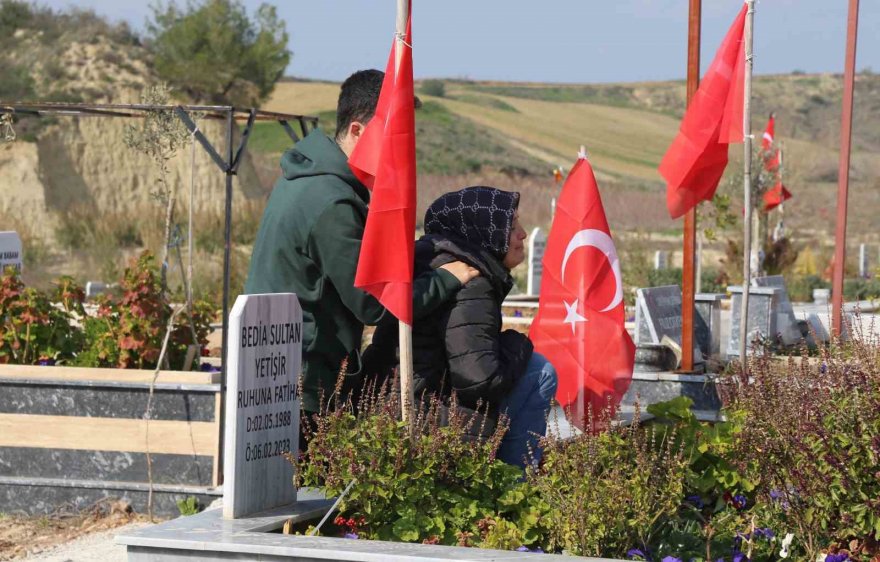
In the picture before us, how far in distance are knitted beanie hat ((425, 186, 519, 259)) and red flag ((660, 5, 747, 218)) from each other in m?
2.03

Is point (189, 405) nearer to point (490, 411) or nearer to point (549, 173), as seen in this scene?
point (490, 411)

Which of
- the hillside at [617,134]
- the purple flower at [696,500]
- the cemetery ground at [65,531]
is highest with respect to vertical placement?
the hillside at [617,134]

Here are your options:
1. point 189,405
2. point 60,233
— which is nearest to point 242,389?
point 189,405

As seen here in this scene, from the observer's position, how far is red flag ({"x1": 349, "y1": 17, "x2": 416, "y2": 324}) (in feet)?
13.9

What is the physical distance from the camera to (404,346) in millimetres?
4234

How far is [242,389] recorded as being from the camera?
3.94 meters

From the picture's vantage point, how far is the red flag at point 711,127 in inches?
256

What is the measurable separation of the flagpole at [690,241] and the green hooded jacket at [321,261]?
2932 millimetres

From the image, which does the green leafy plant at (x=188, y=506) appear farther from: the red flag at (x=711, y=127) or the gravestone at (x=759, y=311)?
the gravestone at (x=759, y=311)

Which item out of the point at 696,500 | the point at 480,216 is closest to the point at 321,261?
the point at 480,216

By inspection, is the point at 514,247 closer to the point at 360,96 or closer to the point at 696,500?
the point at 360,96

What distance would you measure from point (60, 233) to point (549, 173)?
39796mm

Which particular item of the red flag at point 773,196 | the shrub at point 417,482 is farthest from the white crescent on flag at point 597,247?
the red flag at point 773,196

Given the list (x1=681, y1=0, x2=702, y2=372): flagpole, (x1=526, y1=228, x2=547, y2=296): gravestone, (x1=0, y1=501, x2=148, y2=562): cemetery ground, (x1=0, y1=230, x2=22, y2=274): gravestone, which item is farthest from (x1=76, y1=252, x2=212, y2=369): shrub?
(x1=526, y1=228, x2=547, y2=296): gravestone
